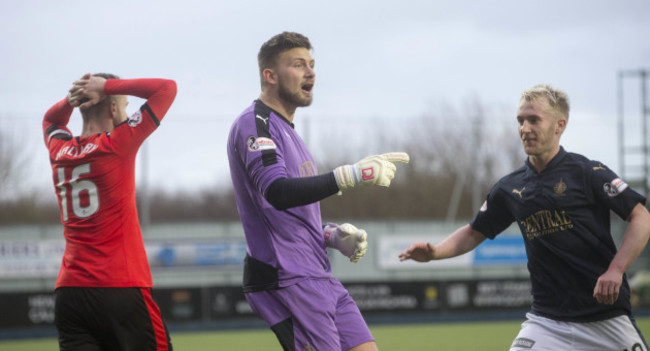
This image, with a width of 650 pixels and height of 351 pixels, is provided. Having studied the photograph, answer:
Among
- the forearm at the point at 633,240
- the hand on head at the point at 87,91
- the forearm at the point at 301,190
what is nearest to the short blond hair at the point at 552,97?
the forearm at the point at 633,240

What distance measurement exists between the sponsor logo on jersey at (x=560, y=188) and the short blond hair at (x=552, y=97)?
43 cm

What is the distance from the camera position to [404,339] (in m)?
14.2

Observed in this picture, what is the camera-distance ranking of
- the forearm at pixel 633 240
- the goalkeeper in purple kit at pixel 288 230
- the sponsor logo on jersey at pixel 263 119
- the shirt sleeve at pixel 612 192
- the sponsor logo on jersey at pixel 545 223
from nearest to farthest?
the goalkeeper in purple kit at pixel 288 230 → the sponsor logo on jersey at pixel 263 119 → the forearm at pixel 633 240 → the shirt sleeve at pixel 612 192 → the sponsor logo on jersey at pixel 545 223

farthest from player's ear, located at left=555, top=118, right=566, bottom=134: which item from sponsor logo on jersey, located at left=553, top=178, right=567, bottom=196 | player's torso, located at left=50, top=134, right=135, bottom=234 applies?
player's torso, located at left=50, top=134, right=135, bottom=234

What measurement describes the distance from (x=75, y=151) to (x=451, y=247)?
252 centimetres

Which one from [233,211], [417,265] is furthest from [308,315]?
[233,211]

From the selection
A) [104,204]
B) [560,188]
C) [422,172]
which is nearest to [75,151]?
[104,204]

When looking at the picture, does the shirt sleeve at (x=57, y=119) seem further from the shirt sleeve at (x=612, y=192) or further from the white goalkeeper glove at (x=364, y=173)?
the shirt sleeve at (x=612, y=192)

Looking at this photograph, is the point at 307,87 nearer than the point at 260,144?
No

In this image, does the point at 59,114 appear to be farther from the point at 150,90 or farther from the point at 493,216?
the point at 493,216

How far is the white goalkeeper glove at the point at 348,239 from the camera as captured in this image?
4.29m

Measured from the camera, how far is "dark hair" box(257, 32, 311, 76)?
4.36 m

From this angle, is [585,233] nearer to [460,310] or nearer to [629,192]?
[629,192]

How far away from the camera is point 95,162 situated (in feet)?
14.1
